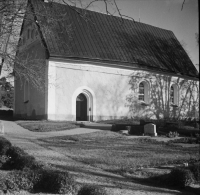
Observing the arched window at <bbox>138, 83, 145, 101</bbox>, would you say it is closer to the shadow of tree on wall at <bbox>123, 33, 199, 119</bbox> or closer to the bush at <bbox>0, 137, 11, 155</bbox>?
the shadow of tree on wall at <bbox>123, 33, 199, 119</bbox>

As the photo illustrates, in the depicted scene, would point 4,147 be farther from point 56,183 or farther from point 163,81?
point 163,81

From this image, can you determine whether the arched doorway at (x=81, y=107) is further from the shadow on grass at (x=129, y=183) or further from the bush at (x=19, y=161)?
the shadow on grass at (x=129, y=183)

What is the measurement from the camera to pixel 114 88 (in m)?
25.4

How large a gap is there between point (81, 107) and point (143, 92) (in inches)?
275

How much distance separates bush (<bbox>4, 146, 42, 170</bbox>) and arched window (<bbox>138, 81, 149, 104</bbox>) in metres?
21.2

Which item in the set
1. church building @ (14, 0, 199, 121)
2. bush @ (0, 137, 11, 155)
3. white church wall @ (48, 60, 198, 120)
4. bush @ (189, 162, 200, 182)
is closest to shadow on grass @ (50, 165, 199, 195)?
bush @ (189, 162, 200, 182)

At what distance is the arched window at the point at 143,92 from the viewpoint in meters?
28.0

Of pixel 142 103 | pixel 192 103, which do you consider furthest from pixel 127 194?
pixel 192 103

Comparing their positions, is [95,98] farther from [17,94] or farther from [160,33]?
[160,33]

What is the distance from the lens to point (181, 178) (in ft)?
20.1

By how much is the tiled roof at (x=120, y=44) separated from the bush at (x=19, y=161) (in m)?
14.3

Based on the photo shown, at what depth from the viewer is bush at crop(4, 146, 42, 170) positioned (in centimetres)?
643

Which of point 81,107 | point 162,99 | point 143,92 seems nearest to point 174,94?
point 162,99

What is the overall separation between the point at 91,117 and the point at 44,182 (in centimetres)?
1880
